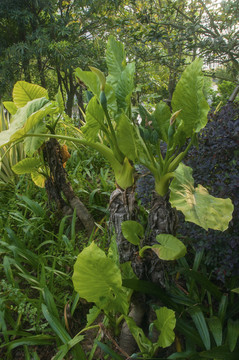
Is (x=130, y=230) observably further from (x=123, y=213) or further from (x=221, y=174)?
(x=221, y=174)

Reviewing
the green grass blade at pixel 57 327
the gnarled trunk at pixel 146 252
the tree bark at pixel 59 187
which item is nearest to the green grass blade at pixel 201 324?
the gnarled trunk at pixel 146 252

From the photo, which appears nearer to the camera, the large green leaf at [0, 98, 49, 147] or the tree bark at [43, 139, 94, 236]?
the large green leaf at [0, 98, 49, 147]

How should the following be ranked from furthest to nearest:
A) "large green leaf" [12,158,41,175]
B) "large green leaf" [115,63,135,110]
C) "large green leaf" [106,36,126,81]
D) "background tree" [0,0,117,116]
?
"background tree" [0,0,117,116] < "large green leaf" [12,158,41,175] < "large green leaf" [106,36,126,81] < "large green leaf" [115,63,135,110]

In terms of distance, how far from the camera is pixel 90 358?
127 cm

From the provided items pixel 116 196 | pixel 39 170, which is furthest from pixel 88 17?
pixel 116 196

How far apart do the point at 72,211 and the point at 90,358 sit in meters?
1.01

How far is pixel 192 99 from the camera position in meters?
1.14

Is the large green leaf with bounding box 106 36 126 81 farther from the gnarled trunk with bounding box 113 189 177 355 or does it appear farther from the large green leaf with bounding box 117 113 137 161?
the gnarled trunk with bounding box 113 189 177 355

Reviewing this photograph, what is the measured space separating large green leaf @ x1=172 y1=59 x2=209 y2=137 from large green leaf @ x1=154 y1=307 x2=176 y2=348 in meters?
0.71

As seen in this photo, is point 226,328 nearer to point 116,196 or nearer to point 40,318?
point 116,196

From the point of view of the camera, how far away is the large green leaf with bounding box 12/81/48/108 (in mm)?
1614

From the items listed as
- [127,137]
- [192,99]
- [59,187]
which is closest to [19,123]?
[127,137]

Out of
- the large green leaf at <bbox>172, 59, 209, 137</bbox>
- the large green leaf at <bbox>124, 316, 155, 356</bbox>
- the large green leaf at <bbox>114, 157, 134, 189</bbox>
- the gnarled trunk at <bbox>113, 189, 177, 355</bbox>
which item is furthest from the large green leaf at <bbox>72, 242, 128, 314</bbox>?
the large green leaf at <bbox>172, 59, 209, 137</bbox>

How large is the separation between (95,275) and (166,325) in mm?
345
